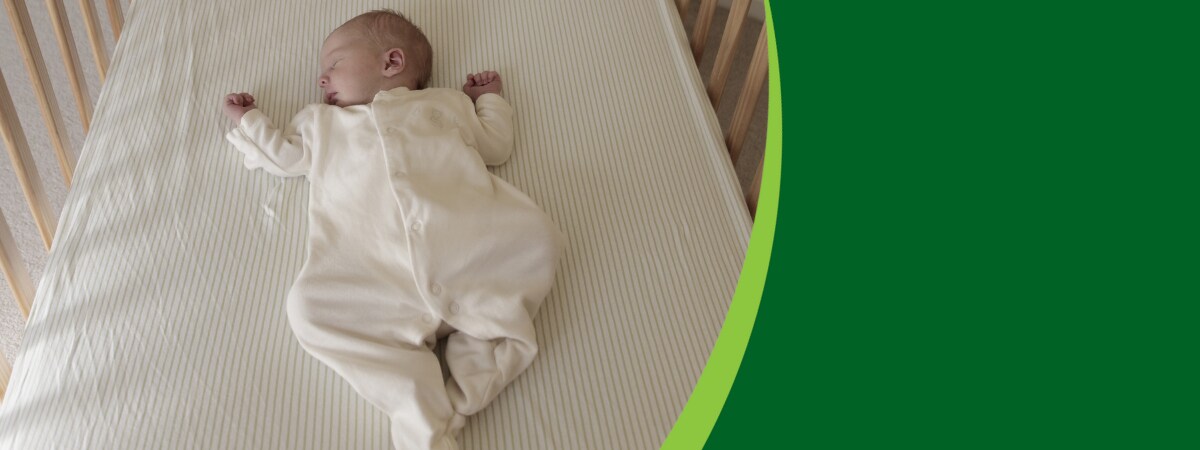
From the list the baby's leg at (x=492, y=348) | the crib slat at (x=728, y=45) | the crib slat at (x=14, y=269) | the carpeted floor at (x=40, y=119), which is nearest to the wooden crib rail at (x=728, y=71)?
the crib slat at (x=728, y=45)

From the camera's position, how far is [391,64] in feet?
4.35

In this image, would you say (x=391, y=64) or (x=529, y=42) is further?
(x=529, y=42)

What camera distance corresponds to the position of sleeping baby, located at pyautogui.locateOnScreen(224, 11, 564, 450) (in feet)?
3.16

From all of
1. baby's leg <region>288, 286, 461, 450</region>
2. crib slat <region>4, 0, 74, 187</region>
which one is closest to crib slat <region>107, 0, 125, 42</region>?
crib slat <region>4, 0, 74, 187</region>

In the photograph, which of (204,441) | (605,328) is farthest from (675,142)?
(204,441)

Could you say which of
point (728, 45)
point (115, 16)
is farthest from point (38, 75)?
point (728, 45)

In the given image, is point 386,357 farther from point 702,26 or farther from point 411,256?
point 702,26

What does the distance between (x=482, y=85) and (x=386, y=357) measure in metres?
0.57

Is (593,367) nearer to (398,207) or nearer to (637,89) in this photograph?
(398,207)

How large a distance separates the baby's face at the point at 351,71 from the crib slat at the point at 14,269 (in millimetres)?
473

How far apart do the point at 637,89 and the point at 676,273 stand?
0.40m

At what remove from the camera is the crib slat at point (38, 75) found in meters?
1.28

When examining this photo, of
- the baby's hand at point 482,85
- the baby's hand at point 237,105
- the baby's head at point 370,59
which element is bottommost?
the baby's hand at point 237,105

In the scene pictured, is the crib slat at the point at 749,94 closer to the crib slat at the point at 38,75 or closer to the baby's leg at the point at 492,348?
the baby's leg at the point at 492,348
